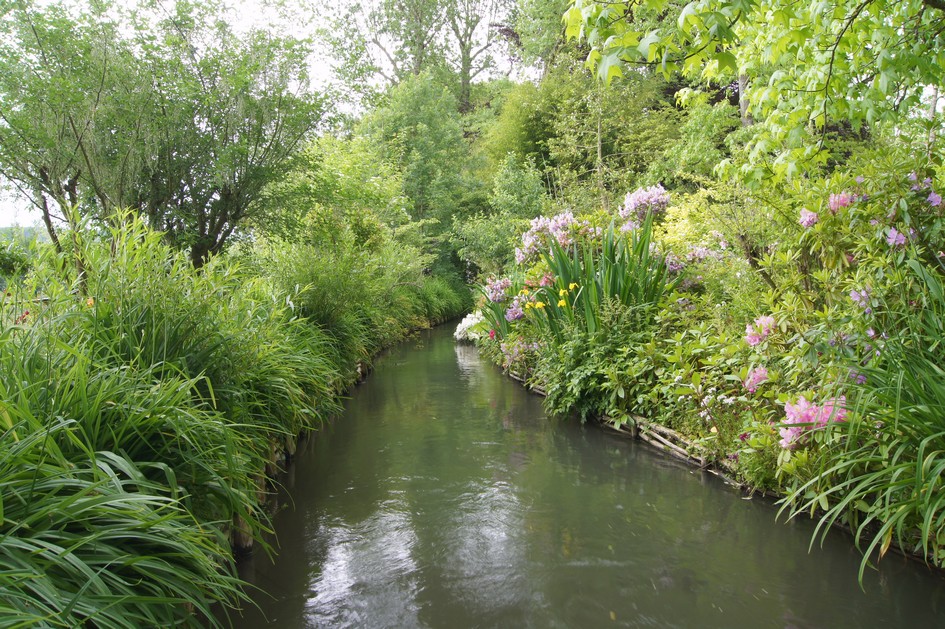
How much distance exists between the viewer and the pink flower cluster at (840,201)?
116 inches

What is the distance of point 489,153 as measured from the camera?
19031mm

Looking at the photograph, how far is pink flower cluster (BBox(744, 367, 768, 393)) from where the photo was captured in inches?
133

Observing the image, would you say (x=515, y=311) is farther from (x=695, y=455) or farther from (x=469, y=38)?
Result: (x=469, y=38)

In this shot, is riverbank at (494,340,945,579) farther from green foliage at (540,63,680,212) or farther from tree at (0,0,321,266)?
green foliage at (540,63,680,212)

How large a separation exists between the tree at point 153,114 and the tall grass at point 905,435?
492cm

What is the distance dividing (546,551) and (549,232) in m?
4.37

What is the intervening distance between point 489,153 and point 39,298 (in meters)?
17.4

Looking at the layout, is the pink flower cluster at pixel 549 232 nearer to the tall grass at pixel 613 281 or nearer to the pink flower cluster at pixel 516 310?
the pink flower cluster at pixel 516 310

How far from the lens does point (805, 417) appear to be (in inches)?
109

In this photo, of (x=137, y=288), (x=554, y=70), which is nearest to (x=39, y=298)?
(x=137, y=288)

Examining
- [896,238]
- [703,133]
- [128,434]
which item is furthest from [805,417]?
[703,133]

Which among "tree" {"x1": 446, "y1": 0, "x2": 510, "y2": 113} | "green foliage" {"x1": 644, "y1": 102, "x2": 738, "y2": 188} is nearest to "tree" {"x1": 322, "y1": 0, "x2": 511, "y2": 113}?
"tree" {"x1": 446, "y1": 0, "x2": 510, "y2": 113}

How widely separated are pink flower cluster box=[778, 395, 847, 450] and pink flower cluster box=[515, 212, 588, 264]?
3.56 metres

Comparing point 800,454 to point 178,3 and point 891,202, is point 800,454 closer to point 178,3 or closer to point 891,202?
point 891,202
